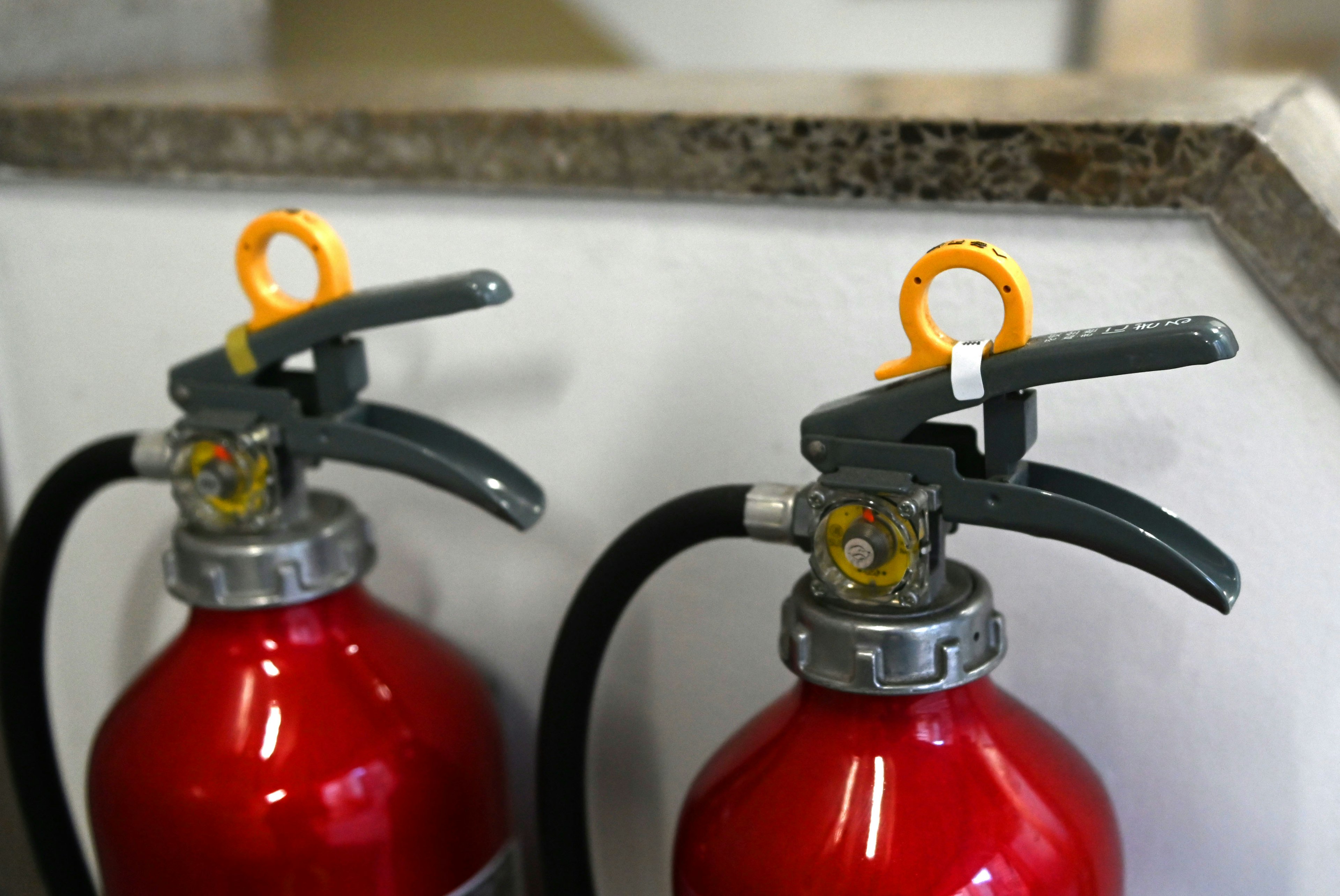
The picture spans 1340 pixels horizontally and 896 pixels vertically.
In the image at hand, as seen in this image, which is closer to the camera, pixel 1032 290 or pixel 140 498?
pixel 1032 290

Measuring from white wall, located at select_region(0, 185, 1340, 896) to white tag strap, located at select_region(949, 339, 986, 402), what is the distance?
0.36 feet

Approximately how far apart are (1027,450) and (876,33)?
4.12ft

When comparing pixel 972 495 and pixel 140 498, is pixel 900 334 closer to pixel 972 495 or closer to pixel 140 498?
pixel 972 495

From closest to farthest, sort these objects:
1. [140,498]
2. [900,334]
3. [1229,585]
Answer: [1229,585]
[900,334]
[140,498]

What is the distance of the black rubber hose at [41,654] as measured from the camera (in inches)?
17.5

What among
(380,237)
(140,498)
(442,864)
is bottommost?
(442,864)

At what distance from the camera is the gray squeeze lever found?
0.28 m

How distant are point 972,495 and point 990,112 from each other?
0.15 m

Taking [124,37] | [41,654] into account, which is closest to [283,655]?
[41,654]

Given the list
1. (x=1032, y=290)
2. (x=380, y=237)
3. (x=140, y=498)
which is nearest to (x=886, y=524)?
(x=1032, y=290)

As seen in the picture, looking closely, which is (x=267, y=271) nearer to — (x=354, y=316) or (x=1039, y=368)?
(x=354, y=316)

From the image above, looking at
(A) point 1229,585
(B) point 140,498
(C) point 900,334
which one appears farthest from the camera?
(B) point 140,498

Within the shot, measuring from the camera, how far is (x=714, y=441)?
45 centimetres

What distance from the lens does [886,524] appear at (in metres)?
0.31
